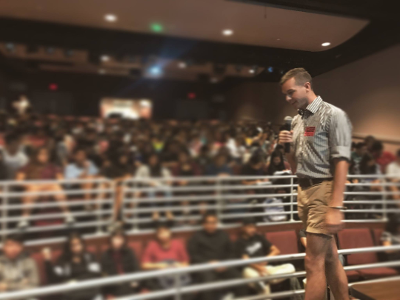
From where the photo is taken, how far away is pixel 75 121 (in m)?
0.93

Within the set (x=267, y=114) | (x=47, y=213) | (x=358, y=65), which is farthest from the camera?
(x=358, y=65)

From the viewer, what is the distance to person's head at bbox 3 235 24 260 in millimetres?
881

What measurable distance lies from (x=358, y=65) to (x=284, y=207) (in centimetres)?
75

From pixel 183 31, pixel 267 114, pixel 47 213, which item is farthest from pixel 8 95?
pixel 267 114

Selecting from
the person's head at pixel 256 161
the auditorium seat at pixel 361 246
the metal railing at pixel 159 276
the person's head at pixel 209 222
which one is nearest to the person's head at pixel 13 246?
the metal railing at pixel 159 276

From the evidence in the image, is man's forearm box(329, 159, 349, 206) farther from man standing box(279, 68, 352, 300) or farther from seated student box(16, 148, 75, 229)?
seated student box(16, 148, 75, 229)

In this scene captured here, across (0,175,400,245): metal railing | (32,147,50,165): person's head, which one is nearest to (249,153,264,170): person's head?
(0,175,400,245): metal railing

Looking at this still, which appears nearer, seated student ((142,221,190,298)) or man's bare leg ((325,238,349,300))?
seated student ((142,221,190,298))

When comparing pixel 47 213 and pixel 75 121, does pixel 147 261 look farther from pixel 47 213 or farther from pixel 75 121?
pixel 75 121

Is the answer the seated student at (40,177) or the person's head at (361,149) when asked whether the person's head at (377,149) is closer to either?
the person's head at (361,149)

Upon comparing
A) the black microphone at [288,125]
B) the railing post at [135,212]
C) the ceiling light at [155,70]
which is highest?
the ceiling light at [155,70]

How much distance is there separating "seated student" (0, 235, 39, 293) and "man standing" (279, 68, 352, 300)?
1.04 meters

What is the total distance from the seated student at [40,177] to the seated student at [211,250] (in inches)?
16.9

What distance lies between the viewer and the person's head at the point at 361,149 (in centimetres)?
135
